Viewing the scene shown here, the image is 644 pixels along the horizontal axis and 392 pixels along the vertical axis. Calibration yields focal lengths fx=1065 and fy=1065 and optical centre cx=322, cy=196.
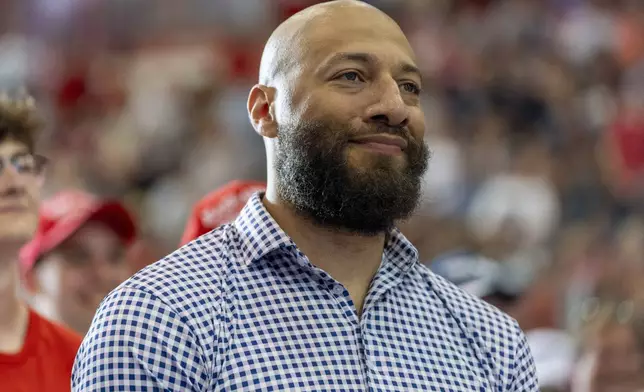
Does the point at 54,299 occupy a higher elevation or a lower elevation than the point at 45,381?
higher

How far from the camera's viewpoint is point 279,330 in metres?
1.97

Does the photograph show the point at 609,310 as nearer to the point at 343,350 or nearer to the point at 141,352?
the point at 343,350

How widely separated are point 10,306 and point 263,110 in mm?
860

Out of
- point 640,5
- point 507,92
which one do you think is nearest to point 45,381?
point 507,92

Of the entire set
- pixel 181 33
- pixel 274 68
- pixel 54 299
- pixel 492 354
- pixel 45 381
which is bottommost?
pixel 45 381

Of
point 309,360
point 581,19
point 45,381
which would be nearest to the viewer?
point 309,360

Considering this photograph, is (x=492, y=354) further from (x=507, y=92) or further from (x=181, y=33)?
(x=181, y=33)

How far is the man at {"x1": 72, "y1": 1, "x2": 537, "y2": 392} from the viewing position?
1.87m

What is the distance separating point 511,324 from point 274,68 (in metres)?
0.75

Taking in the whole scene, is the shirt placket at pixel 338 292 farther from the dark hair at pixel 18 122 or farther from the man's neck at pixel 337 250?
the dark hair at pixel 18 122

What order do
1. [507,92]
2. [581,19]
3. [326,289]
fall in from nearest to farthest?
[326,289], [507,92], [581,19]

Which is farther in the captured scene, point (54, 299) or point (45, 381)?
point (54, 299)

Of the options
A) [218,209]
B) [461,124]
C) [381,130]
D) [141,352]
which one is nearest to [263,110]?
[381,130]

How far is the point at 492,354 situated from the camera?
2.16 meters
